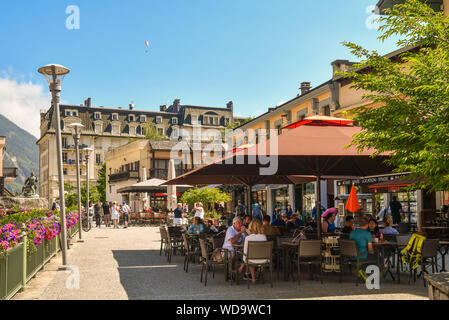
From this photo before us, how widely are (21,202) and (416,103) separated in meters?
20.3

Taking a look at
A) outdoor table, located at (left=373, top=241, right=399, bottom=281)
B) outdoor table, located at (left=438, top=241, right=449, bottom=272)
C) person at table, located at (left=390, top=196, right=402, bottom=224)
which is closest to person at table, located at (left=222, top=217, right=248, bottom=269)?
outdoor table, located at (left=373, top=241, right=399, bottom=281)

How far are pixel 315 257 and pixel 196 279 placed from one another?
8.17 ft

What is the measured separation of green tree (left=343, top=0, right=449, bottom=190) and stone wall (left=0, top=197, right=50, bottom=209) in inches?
732

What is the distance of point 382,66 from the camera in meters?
7.17

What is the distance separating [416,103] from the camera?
20.7 feet

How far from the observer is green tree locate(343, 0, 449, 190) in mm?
5789

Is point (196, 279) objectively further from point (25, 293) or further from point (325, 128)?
point (325, 128)

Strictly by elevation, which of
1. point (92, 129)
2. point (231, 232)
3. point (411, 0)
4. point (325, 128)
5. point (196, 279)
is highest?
point (92, 129)

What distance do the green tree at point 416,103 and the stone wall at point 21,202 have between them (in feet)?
61.0

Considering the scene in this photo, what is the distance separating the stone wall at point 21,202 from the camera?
21.9 metres

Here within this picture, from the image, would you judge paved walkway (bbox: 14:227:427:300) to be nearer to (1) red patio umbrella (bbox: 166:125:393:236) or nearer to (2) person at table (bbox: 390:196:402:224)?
(1) red patio umbrella (bbox: 166:125:393:236)

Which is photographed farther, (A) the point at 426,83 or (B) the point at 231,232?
(B) the point at 231,232

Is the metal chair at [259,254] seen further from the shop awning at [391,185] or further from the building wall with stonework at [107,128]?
the building wall with stonework at [107,128]
